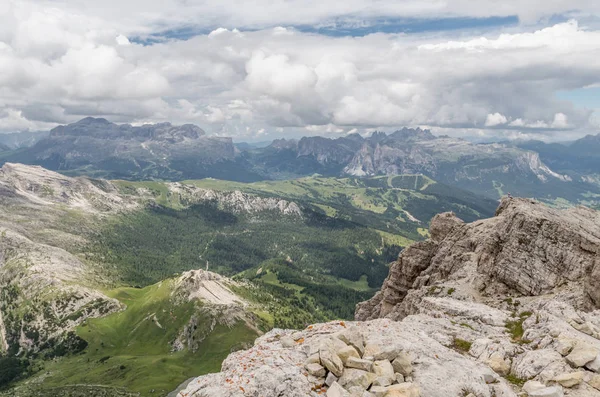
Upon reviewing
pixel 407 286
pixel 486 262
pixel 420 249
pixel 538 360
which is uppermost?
pixel 538 360

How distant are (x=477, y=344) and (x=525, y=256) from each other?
45835 mm

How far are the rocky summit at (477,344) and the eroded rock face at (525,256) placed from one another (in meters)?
0.23

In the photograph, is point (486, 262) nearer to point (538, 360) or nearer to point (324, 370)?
point (538, 360)

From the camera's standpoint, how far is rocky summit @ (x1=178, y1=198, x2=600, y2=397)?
3122 centimetres

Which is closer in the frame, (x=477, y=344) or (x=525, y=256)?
(x=477, y=344)

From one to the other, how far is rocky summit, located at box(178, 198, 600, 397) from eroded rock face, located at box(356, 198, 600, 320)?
23cm

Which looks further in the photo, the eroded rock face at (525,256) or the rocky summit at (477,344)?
the eroded rock face at (525,256)

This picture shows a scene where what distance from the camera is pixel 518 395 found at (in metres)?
33.1

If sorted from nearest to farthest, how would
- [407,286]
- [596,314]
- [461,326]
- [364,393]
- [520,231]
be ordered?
[364,393] → [461,326] → [596,314] → [520,231] → [407,286]

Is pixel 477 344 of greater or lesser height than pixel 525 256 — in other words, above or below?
above

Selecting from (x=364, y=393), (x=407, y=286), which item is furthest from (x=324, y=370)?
(x=407, y=286)

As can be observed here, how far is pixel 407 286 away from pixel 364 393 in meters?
90.0

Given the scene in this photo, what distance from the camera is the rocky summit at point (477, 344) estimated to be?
31.2m

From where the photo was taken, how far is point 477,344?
143 ft
